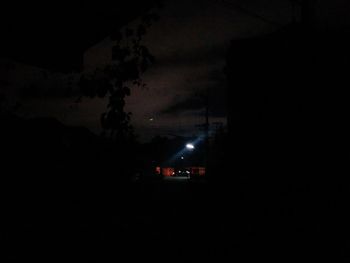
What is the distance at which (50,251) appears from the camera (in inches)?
184

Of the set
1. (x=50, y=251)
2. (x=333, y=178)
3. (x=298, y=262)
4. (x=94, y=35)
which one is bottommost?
(x=298, y=262)

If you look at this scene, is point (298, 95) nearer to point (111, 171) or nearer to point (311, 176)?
point (311, 176)

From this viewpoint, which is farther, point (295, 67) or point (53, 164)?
point (295, 67)

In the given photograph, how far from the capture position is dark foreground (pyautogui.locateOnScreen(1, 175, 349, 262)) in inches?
169

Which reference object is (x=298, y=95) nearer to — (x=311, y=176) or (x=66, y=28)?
(x=311, y=176)

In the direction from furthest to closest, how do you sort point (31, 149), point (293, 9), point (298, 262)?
point (293, 9) < point (298, 262) < point (31, 149)

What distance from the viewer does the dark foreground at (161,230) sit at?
4305 mm

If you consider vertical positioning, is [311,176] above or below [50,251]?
above

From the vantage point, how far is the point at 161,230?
7.88m

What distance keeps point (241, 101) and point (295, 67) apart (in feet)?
9.51

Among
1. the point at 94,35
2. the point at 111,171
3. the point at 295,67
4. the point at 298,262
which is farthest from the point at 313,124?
the point at 94,35

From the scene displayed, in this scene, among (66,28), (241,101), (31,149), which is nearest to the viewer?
(66,28)

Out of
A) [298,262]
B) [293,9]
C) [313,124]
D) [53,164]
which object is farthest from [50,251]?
[293,9]

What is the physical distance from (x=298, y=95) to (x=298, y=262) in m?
5.03
